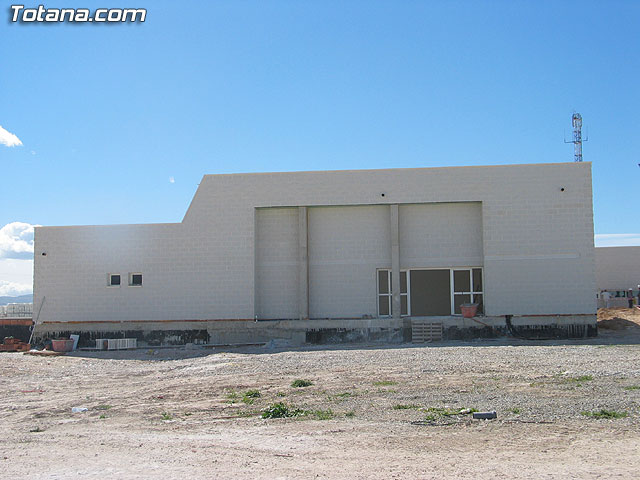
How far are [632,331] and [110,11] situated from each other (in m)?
22.0

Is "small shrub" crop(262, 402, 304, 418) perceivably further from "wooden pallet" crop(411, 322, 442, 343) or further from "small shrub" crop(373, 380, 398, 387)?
"wooden pallet" crop(411, 322, 442, 343)


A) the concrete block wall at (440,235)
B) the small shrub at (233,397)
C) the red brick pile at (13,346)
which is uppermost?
the concrete block wall at (440,235)

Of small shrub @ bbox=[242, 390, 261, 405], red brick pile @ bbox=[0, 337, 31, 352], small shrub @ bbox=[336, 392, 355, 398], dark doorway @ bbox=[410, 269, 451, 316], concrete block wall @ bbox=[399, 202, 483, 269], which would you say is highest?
concrete block wall @ bbox=[399, 202, 483, 269]

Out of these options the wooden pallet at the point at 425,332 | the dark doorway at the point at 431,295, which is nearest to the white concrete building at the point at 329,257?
the wooden pallet at the point at 425,332

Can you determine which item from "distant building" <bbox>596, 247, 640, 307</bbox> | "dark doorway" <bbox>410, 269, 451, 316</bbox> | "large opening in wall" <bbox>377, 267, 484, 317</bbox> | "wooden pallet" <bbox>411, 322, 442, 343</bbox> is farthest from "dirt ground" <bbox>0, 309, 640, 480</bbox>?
"distant building" <bbox>596, 247, 640, 307</bbox>

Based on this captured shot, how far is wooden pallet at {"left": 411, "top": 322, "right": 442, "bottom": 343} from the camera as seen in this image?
24.1 meters

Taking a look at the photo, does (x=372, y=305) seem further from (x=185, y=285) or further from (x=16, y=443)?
(x=16, y=443)

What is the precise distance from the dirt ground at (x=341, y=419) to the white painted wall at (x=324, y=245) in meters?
6.85

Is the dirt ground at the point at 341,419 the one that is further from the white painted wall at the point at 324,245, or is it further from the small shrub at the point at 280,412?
the white painted wall at the point at 324,245

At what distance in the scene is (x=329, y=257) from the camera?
25.9 metres

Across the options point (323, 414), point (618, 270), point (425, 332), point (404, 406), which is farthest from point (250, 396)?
point (618, 270)

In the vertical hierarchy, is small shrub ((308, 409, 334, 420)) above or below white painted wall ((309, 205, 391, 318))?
below

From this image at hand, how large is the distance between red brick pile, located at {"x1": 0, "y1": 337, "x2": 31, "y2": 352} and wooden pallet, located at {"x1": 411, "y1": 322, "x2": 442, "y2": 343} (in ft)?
50.2

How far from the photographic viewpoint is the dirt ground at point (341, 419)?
702cm
